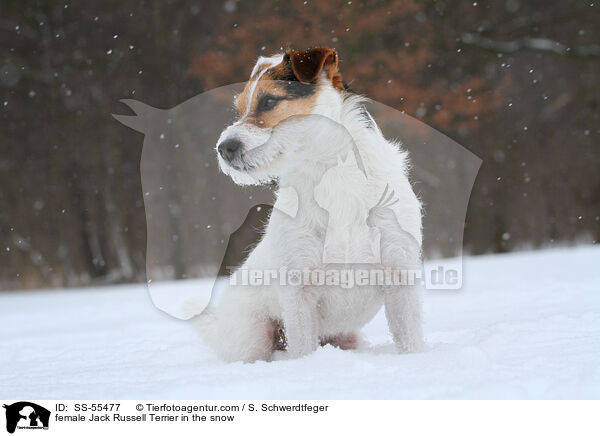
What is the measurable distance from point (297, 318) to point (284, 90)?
1.07 meters

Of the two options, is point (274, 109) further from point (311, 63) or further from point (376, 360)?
point (376, 360)

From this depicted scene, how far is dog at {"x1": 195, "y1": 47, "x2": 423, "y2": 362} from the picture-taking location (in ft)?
7.75

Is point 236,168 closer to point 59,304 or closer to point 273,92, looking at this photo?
point 273,92

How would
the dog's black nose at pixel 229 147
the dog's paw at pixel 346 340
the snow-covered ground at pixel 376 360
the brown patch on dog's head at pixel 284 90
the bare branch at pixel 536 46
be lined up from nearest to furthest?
the snow-covered ground at pixel 376 360
the dog's black nose at pixel 229 147
the brown patch on dog's head at pixel 284 90
the dog's paw at pixel 346 340
the bare branch at pixel 536 46

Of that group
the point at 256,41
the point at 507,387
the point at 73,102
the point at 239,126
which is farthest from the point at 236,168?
the point at 73,102

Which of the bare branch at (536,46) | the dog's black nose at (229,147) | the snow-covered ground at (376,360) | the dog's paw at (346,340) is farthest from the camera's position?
the bare branch at (536,46)

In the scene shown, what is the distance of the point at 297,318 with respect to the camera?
93.3 inches

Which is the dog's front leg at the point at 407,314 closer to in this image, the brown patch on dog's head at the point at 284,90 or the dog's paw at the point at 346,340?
the dog's paw at the point at 346,340

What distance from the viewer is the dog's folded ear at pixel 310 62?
244 cm

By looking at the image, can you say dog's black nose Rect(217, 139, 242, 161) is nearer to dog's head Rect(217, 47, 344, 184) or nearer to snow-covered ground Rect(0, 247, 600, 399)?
dog's head Rect(217, 47, 344, 184)
